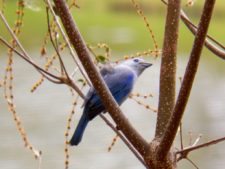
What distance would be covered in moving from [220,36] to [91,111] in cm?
1314

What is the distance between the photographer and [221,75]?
14.1 meters

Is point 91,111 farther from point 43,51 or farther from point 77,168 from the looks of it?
point 77,168

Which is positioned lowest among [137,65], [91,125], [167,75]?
[91,125]

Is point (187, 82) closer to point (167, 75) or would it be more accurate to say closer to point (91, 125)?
point (167, 75)

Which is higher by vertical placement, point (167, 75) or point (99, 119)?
point (167, 75)

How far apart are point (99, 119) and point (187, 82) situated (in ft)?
32.4

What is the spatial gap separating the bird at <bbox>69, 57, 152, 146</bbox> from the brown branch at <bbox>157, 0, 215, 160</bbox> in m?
0.88

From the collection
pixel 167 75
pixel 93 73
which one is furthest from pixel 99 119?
pixel 93 73

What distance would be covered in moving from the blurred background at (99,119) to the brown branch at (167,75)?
379 cm

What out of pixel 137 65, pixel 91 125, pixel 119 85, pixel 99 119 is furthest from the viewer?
pixel 99 119

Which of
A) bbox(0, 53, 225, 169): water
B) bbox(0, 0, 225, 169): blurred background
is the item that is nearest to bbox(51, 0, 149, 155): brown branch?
bbox(0, 0, 225, 169): blurred background

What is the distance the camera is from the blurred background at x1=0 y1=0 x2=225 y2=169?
891cm

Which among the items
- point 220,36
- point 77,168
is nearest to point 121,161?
point 77,168

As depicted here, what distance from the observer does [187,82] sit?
46.2 inches
